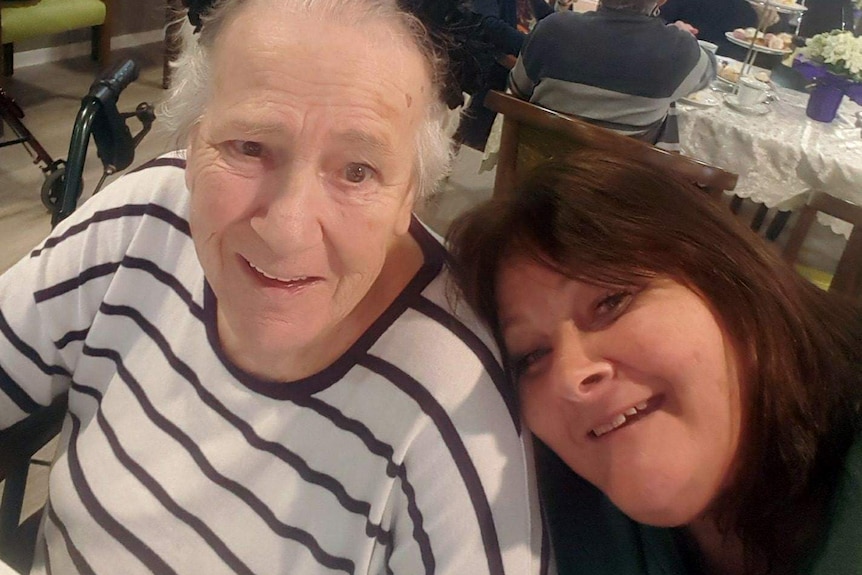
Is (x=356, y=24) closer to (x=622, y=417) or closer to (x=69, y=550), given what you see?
(x=622, y=417)

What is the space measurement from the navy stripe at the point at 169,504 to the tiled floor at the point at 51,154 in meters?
0.96

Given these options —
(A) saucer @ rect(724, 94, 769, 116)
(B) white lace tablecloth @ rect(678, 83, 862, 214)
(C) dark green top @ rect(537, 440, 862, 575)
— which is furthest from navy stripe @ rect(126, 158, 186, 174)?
(A) saucer @ rect(724, 94, 769, 116)

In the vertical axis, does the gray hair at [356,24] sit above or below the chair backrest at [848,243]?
above

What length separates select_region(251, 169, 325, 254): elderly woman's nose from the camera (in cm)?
79

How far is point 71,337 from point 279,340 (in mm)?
440

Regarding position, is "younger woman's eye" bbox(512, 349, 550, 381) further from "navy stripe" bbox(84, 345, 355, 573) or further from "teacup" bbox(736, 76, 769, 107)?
"teacup" bbox(736, 76, 769, 107)

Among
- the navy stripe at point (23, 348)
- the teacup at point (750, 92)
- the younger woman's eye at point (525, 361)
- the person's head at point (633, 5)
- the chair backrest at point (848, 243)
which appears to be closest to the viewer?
the younger woman's eye at point (525, 361)

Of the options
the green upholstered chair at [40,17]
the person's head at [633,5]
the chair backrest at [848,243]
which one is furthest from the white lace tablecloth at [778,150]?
the green upholstered chair at [40,17]

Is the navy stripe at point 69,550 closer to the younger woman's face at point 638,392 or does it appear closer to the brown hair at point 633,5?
the younger woman's face at point 638,392

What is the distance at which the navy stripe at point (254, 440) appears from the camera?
0.89 meters

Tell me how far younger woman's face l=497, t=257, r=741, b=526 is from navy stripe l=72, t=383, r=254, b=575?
43cm

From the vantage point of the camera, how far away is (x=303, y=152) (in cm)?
79

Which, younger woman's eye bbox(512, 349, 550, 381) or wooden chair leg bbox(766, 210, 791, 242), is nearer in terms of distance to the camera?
younger woman's eye bbox(512, 349, 550, 381)

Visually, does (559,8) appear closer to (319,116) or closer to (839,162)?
(839,162)
